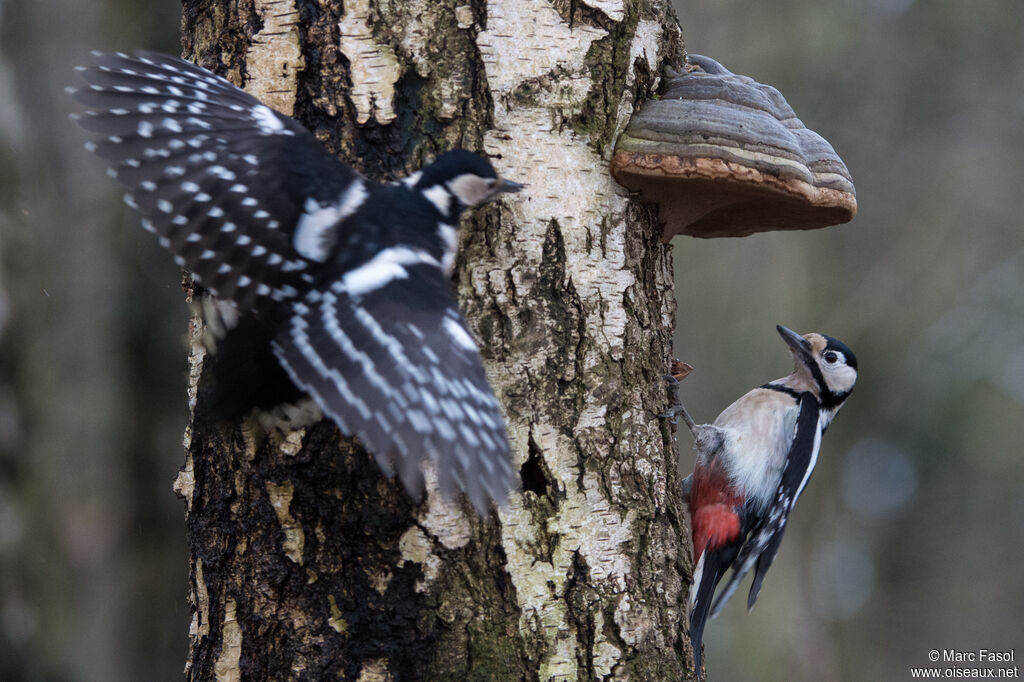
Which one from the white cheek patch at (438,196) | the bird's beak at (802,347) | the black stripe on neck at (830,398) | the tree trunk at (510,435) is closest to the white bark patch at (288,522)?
the tree trunk at (510,435)

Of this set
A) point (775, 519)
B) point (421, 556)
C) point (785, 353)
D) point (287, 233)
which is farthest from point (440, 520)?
point (785, 353)

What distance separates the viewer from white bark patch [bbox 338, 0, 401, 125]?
2.22 m

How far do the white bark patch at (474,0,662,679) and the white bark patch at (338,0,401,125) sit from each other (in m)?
0.24

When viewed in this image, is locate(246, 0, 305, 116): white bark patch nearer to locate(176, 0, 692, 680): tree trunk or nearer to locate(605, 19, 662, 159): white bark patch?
locate(176, 0, 692, 680): tree trunk

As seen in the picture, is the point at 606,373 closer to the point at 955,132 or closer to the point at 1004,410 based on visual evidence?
the point at 955,132

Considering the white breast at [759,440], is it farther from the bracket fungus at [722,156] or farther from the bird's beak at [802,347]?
the bracket fungus at [722,156]

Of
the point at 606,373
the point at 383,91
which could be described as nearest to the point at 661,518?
the point at 606,373

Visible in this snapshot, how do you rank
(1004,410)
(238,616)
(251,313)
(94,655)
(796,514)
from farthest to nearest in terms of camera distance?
(1004,410) < (796,514) < (94,655) < (238,616) < (251,313)

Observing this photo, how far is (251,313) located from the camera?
2004 mm

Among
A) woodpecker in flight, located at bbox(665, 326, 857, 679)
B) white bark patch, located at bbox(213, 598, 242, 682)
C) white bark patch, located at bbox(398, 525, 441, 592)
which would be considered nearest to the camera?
white bark patch, located at bbox(398, 525, 441, 592)

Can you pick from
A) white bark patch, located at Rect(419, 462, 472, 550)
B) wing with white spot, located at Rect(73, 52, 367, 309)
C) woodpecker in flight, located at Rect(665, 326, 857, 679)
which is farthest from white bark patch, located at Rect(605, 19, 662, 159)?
woodpecker in flight, located at Rect(665, 326, 857, 679)

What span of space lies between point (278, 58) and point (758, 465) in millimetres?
2466

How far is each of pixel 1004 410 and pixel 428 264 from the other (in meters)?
9.84

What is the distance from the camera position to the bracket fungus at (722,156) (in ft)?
7.73
